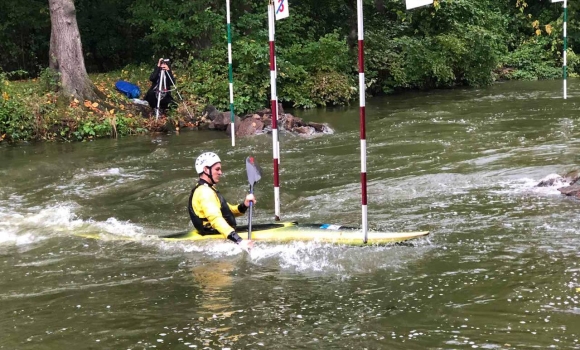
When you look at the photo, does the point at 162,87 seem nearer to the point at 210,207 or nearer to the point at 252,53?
the point at 252,53

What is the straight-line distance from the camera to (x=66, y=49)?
13.5 metres

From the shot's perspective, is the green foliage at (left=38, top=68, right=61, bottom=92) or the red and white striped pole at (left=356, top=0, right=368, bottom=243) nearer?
the red and white striped pole at (left=356, top=0, right=368, bottom=243)

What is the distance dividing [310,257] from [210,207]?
38.7 inches

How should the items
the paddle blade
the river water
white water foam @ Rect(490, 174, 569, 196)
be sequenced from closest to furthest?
the river water < the paddle blade < white water foam @ Rect(490, 174, 569, 196)

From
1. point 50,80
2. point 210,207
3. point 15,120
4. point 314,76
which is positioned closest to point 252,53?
point 314,76

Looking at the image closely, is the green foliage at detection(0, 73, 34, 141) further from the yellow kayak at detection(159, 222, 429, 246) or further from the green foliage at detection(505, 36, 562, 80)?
the green foliage at detection(505, 36, 562, 80)

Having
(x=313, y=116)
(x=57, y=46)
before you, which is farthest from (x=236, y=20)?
(x=57, y=46)

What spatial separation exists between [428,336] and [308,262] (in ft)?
5.56

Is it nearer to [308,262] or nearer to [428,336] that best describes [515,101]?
[308,262]

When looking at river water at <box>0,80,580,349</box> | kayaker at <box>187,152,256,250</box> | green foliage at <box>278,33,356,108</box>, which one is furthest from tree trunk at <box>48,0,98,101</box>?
kayaker at <box>187,152,256,250</box>

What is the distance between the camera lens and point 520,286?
435cm

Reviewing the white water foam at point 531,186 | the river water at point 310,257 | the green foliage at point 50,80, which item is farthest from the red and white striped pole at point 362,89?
the green foliage at point 50,80

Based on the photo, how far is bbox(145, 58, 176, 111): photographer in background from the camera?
14.1m

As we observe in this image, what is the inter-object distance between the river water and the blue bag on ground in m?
4.41
